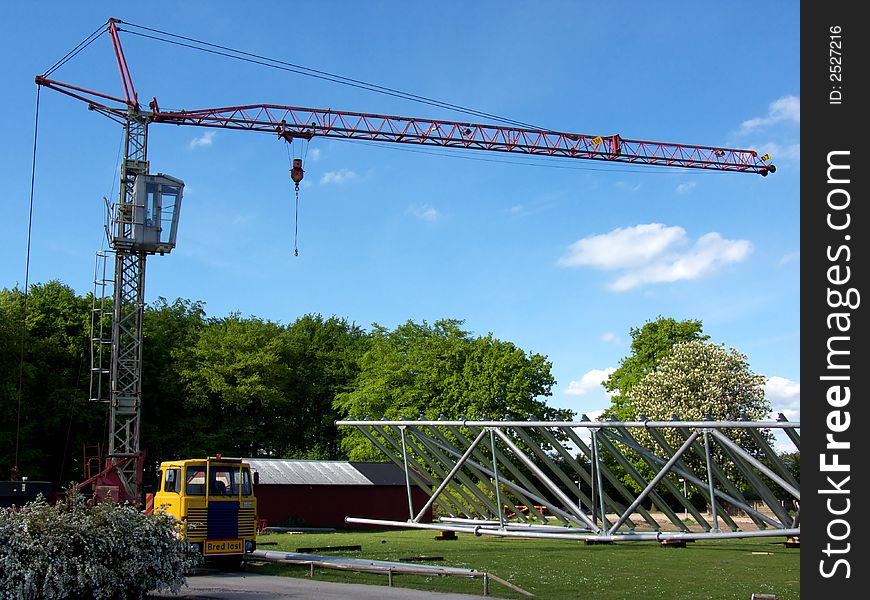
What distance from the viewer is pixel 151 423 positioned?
6291cm

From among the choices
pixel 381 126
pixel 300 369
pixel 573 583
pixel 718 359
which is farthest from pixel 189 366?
pixel 573 583

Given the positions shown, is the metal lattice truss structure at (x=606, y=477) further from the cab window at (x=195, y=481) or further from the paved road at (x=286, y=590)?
the cab window at (x=195, y=481)

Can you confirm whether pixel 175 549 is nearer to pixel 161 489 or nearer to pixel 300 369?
pixel 161 489

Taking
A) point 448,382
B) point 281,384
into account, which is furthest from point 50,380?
point 448,382

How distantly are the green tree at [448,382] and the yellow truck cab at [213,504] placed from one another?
2880 centimetres

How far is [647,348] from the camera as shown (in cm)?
6550

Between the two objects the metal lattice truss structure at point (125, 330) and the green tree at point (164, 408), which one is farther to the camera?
the green tree at point (164, 408)

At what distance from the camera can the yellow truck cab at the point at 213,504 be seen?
24453mm

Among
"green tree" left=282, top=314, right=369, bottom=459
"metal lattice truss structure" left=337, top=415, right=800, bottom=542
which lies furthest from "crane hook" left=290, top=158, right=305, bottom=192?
"metal lattice truss structure" left=337, top=415, right=800, bottom=542

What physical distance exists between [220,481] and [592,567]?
10887mm

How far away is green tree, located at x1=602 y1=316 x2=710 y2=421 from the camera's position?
2537 inches

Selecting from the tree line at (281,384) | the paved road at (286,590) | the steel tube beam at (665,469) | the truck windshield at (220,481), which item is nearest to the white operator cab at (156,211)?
the tree line at (281,384)

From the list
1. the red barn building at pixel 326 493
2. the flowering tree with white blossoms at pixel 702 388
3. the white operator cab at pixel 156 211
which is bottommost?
the red barn building at pixel 326 493

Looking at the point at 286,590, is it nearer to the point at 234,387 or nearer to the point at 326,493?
the point at 326,493
